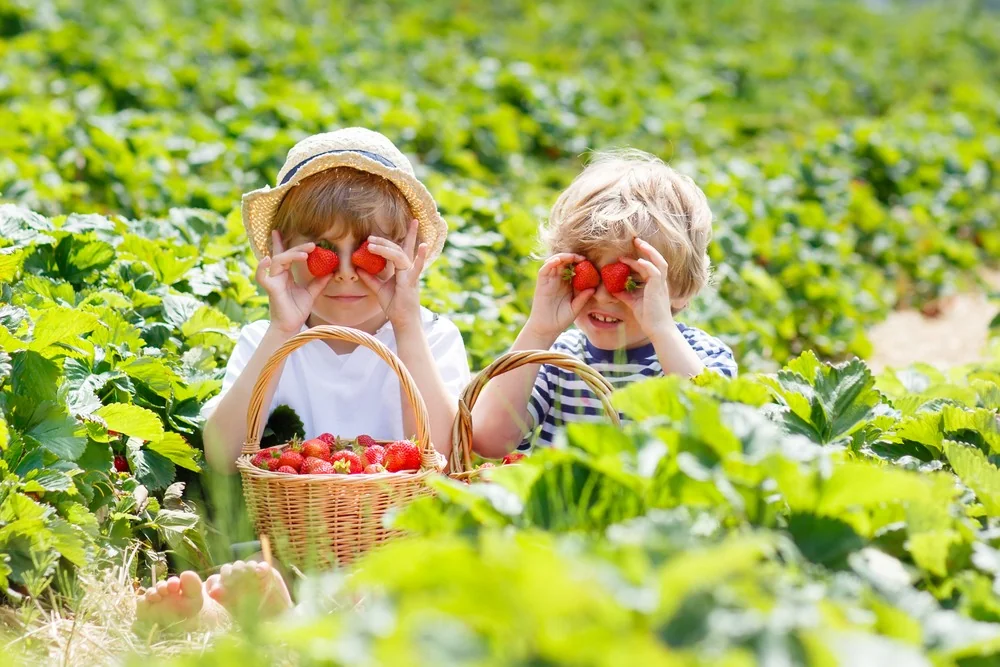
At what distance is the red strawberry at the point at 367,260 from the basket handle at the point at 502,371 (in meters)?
0.51

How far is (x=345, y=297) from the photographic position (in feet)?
10.3

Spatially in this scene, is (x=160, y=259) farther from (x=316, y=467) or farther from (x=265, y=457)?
(x=316, y=467)

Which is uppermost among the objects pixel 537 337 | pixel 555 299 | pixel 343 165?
pixel 343 165

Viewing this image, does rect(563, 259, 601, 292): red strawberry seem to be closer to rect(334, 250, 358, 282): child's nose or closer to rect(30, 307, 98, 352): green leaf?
rect(334, 250, 358, 282): child's nose

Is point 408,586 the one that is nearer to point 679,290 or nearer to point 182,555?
point 182,555

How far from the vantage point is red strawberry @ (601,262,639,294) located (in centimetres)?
301

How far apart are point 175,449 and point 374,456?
536 millimetres

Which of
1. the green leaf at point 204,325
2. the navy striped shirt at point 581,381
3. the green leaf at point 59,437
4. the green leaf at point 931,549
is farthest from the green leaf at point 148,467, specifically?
the green leaf at point 931,549

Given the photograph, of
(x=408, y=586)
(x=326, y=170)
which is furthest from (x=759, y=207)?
(x=408, y=586)

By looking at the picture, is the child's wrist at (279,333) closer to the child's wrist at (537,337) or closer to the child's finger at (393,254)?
the child's finger at (393,254)

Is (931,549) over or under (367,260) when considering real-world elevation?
under

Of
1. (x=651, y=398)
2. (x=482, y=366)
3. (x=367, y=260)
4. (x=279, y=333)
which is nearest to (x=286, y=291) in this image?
(x=279, y=333)

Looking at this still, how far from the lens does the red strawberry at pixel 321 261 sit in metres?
3.01

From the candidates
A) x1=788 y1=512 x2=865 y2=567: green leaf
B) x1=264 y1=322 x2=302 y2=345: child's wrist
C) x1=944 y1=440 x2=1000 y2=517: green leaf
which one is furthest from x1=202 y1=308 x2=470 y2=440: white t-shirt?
x1=788 y1=512 x2=865 y2=567: green leaf
